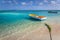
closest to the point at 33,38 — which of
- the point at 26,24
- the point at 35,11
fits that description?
the point at 35,11

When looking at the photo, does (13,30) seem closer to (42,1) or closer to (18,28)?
(18,28)

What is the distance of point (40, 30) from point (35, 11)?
0.98 feet

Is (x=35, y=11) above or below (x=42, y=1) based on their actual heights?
below

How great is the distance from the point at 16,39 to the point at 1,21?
29.3 inches

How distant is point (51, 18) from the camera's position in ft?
8.91

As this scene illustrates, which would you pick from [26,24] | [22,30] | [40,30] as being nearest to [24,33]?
[22,30]

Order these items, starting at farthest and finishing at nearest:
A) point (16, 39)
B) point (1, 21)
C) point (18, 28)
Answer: point (1, 21)
point (18, 28)
point (16, 39)

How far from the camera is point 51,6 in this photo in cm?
209

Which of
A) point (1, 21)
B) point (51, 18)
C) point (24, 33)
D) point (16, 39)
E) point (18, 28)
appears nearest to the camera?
point (16, 39)

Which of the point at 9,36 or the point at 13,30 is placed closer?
the point at 9,36

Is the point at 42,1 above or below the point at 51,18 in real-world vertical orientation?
above

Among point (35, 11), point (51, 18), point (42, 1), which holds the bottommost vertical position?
point (51, 18)

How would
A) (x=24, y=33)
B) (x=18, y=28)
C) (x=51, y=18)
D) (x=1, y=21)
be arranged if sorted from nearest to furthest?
(x=24, y=33) → (x=18, y=28) → (x=1, y=21) → (x=51, y=18)

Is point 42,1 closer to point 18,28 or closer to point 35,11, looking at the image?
point 35,11
